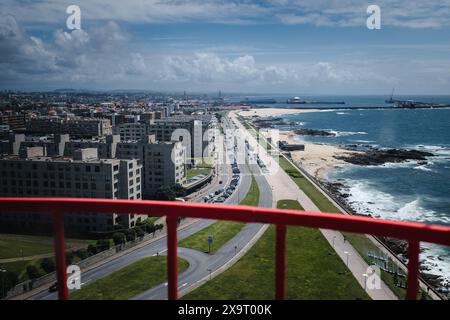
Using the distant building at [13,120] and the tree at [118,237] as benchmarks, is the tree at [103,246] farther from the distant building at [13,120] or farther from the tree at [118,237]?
the distant building at [13,120]

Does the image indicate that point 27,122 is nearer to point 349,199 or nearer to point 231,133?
point 231,133

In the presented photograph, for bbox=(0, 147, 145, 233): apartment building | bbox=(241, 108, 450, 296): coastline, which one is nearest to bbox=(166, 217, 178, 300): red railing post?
bbox=(241, 108, 450, 296): coastline

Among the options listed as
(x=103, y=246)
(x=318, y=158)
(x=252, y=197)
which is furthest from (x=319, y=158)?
(x=103, y=246)

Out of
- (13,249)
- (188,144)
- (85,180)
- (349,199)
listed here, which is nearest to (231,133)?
(188,144)

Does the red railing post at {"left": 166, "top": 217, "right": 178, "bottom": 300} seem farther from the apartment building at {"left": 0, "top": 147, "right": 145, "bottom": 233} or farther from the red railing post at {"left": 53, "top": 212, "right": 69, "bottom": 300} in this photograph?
the apartment building at {"left": 0, "top": 147, "right": 145, "bottom": 233}

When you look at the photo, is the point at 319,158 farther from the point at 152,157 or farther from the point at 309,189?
the point at 152,157
